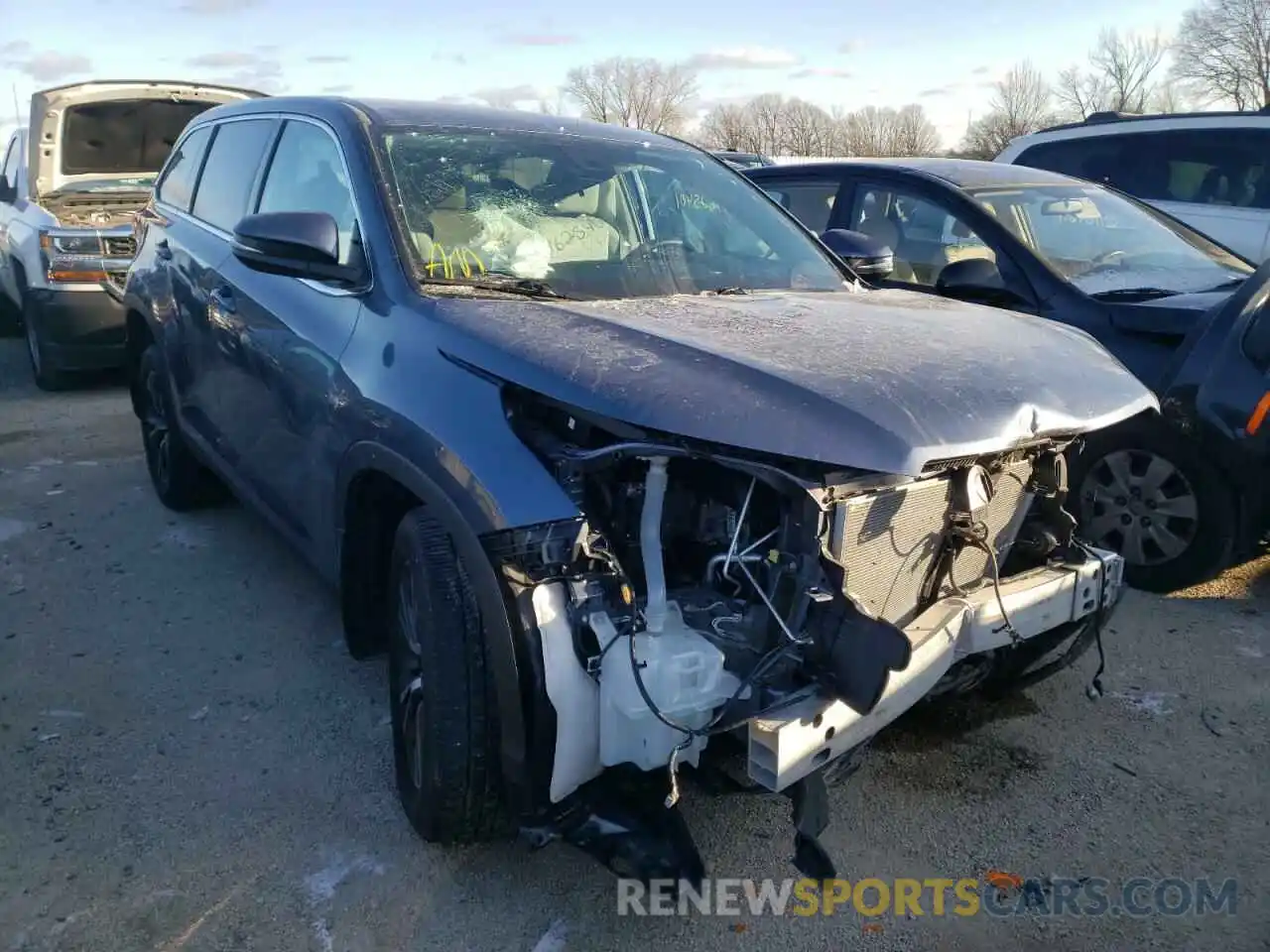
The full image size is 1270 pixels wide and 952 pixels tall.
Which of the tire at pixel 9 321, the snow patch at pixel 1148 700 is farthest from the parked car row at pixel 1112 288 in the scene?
the tire at pixel 9 321

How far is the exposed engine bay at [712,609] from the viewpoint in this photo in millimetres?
2188

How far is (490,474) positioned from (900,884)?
1.46m

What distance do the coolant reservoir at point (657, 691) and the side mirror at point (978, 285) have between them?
9.88 feet

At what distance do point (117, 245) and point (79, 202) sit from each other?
0.89 m

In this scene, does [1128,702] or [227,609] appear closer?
[1128,702]

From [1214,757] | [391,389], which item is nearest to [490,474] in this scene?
[391,389]

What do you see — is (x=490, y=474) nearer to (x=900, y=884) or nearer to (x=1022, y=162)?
(x=900, y=884)

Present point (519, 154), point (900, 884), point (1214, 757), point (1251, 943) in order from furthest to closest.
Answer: point (519, 154), point (1214, 757), point (900, 884), point (1251, 943)

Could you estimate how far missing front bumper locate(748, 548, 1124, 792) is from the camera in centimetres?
213

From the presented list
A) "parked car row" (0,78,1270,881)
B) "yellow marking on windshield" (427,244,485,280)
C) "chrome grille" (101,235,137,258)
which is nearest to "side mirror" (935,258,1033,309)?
"parked car row" (0,78,1270,881)

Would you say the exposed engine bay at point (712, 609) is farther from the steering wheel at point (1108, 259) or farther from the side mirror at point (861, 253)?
the steering wheel at point (1108, 259)

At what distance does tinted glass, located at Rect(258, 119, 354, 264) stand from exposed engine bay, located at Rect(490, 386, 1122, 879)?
1133 mm

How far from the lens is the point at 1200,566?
13.8 feet

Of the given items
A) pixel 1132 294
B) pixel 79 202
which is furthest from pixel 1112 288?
pixel 79 202
